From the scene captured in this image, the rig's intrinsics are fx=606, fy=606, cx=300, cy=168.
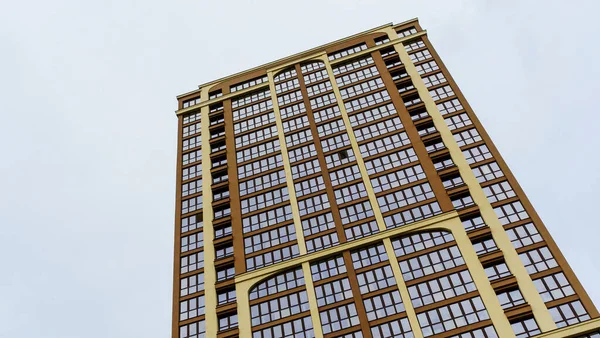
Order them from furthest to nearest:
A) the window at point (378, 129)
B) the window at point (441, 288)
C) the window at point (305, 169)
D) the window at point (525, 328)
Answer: the window at point (378, 129) → the window at point (305, 169) → the window at point (441, 288) → the window at point (525, 328)

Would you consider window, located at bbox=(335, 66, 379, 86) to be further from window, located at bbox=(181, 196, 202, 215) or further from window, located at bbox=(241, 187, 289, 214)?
window, located at bbox=(181, 196, 202, 215)

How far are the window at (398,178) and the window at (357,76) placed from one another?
1880 cm

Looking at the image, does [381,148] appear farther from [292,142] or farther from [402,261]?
[402,261]

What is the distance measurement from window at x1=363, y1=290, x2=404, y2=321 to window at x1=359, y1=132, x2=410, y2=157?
18.8 metres

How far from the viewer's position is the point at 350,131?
2798 inches

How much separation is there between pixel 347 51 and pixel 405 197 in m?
30.0

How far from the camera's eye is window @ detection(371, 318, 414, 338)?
50625mm

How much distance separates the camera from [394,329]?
168ft

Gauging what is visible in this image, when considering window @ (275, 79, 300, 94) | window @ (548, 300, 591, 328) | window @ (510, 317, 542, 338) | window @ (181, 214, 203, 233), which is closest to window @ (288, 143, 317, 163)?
window @ (181, 214, 203, 233)

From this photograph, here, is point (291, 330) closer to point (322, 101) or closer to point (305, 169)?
point (305, 169)

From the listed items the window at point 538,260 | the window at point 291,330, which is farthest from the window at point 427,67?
the window at point 291,330

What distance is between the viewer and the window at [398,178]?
207 ft

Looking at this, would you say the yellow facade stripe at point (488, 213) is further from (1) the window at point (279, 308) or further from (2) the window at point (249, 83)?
(2) the window at point (249, 83)

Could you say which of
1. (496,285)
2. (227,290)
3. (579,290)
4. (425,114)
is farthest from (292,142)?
(579,290)
